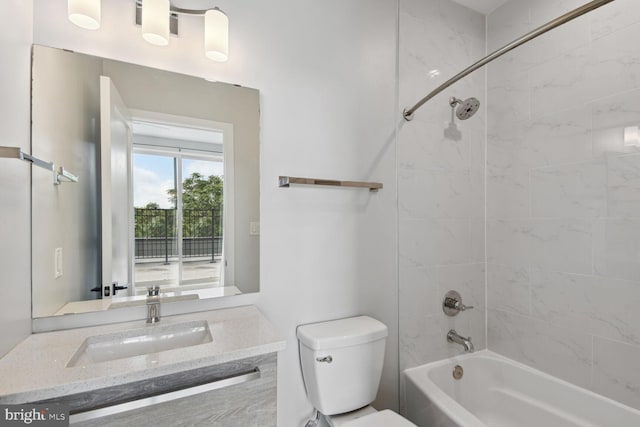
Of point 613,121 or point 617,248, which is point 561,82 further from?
point 617,248

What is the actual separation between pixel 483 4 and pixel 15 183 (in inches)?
100

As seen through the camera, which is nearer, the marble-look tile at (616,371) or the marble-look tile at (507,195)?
the marble-look tile at (616,371)

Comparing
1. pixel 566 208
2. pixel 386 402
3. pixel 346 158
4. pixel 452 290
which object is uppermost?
pixel 346 158

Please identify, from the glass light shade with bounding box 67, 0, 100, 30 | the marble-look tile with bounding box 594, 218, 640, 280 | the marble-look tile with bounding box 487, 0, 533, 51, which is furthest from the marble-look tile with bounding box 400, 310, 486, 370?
the glass light shade with bounding box 67, 0, 100, 30

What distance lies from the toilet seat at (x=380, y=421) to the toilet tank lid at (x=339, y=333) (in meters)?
0.30

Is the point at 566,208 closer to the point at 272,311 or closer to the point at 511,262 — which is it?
the point at 511,262

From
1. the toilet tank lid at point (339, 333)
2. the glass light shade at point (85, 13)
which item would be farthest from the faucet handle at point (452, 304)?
the glass light shade at point (85, 13)

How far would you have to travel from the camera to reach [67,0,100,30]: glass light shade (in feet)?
3.40

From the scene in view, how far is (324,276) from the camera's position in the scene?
5.11 feet

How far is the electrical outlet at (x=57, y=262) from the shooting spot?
3.56 feet

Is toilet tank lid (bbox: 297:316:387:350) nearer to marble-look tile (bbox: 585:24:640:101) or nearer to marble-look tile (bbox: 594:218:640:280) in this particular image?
marble-look tile (bbox: 594:218:640:280)

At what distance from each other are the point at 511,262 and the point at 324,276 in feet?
3.94

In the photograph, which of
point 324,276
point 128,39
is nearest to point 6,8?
point 128,39

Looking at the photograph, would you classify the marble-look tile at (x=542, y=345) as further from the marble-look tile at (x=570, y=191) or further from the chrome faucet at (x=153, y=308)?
the chrome faucet at (x=153, y=308)
